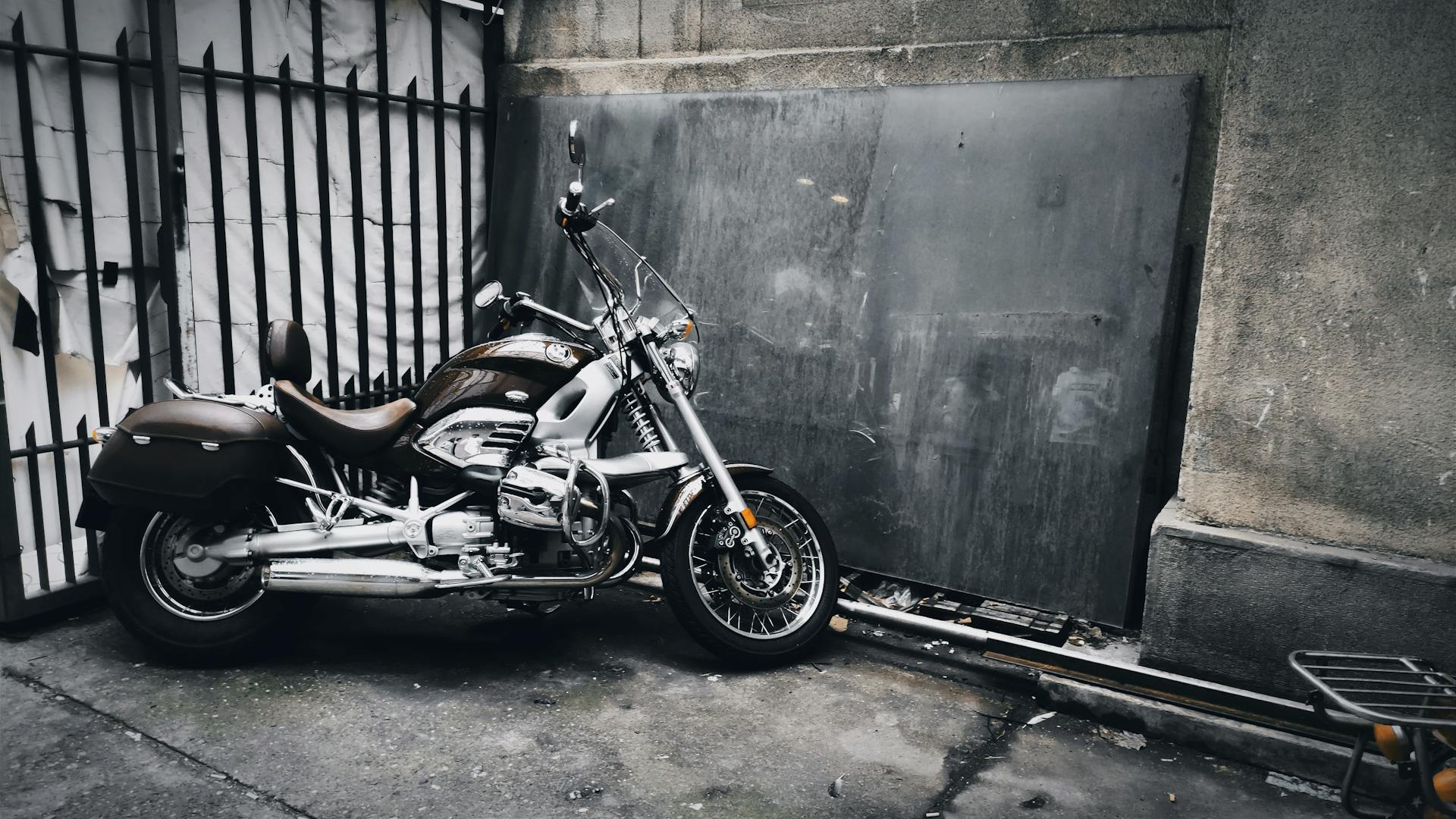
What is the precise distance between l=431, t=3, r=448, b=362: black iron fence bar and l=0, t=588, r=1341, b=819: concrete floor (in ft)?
6.56

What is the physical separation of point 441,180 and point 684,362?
2268mm

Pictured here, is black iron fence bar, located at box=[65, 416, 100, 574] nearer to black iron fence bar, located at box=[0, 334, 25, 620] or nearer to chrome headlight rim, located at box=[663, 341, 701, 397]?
black iron fence bar, located at box=[0, 334, 25, 620]

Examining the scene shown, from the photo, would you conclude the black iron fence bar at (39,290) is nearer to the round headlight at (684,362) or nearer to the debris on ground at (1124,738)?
the round headlight at (684,362)

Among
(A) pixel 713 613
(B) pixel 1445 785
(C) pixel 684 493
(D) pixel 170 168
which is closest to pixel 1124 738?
(B) pixel 1445 785

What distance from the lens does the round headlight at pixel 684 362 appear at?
14.0ft

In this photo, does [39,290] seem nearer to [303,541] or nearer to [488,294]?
[303,541]

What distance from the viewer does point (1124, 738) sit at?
3811 millimetres

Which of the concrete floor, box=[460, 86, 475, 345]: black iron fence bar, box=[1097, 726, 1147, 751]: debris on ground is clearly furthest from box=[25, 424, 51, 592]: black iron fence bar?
box=[1097, 726, 1147, 751]: debris on ground

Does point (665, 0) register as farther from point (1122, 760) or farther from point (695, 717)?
point (1122, 760)

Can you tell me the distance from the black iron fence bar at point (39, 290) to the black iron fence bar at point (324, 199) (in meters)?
1.22

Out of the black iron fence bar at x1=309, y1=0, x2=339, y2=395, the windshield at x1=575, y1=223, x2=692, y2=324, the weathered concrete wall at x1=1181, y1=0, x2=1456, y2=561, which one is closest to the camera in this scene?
the weathered concrete wall at x1=1181, y1=0, x2=1456, y2=561

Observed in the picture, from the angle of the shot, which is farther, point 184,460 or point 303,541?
point 303,541

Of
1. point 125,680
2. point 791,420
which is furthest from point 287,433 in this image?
point 791,420

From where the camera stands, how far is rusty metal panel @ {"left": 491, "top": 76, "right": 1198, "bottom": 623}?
170 inches
